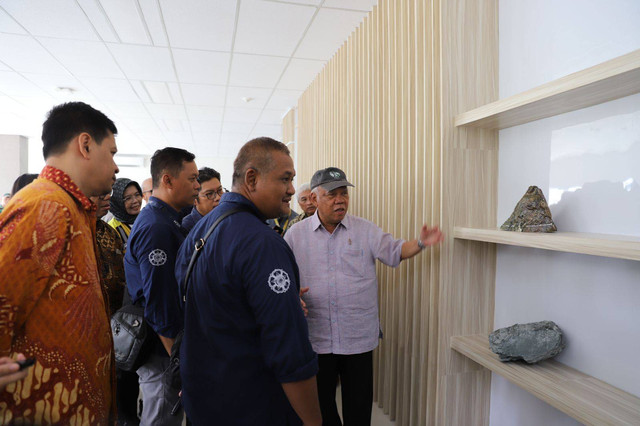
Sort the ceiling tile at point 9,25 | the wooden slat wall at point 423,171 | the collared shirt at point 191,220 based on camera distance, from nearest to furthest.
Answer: the wooden slat wall at point 423,171 < the ceiling tile at point 9,25 < the collared shirt at point 191,220

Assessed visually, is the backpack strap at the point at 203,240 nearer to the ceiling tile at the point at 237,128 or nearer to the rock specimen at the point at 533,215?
the rock specimen at the point at 533,215

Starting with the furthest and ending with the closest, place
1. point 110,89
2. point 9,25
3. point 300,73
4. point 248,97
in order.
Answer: point 248,97, point 110,89, point 300,73, point 9,25

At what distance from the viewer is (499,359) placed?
4.61ft

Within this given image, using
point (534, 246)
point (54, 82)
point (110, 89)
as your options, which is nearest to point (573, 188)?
point (534, 246)

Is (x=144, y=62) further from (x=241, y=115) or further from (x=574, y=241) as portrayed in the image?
(x=574, y=241)

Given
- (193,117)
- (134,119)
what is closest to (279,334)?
(193,117)

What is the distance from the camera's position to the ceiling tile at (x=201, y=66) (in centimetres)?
351

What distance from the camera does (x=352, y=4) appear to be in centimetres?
257

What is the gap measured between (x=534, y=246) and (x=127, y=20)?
10.7 ft

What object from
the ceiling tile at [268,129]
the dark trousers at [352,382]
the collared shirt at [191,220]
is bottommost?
the dark trousers at [352,382]

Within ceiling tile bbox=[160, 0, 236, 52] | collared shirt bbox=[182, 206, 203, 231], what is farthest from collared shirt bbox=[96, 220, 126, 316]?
ceiling tile bbox=[160, 0, 236, 52]

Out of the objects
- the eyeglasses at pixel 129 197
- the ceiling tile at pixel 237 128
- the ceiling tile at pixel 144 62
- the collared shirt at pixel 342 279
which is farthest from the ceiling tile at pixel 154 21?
the ceiling tile at pixel 237 128

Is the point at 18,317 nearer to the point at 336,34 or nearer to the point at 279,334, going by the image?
the point at 279,334

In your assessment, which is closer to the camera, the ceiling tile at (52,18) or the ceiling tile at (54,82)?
the ceiling tile at (52,18)
